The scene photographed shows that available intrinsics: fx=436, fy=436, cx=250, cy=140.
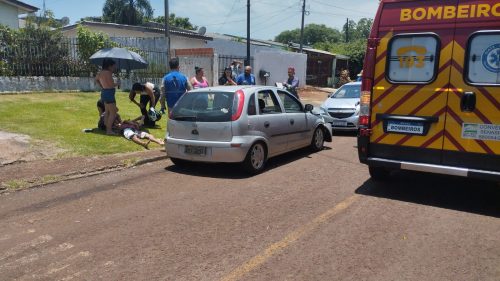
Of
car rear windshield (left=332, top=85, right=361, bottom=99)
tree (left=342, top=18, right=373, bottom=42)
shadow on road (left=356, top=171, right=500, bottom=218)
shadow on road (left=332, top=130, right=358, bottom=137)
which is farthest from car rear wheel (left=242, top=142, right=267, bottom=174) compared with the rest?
tree (left=342, top=18, right=373, bottom=42)

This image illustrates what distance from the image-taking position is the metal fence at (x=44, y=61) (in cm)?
1467

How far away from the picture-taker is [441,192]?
21.1ft

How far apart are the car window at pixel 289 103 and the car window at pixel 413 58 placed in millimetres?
2765

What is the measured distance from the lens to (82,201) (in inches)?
233

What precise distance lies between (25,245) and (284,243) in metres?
2.63

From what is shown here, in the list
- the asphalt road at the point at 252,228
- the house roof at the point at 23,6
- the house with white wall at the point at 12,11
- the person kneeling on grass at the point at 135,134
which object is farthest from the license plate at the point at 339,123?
the house roof at the point at 23,6

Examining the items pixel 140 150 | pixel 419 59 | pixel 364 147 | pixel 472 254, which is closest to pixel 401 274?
pixel 472 254

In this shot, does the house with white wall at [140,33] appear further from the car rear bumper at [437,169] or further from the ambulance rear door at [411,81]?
the car rear bumper at [437,169]

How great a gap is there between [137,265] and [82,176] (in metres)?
3.70

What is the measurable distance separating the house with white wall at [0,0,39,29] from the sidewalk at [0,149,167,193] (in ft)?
59.5

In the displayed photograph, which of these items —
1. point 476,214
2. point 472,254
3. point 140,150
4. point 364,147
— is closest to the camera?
point 472,254

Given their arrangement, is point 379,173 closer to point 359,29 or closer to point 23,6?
point 23,6

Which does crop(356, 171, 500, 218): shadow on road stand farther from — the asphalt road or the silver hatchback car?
the silver hatchback car

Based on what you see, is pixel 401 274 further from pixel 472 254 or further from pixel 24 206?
pixel 24 206
